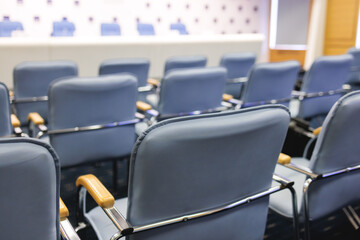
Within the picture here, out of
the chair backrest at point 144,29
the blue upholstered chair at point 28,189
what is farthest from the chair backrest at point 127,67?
the chair backrest at point 144,29

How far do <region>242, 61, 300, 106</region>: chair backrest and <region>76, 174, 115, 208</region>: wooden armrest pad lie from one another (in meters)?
Result: 1.83

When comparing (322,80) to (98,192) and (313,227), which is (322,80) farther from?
(98,192)

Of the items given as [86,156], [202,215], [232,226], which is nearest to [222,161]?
[202,215]

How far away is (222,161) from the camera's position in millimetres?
1103

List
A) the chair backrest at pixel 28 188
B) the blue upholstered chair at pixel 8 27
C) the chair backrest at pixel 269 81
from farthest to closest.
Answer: the blue upholstered chair at pixel 8 27 → the chair backrest at pixel 269 81 → the chair backrest at pixel 28 188

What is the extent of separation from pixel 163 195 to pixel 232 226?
35cm

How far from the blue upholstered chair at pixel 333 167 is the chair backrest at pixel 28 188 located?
3.32 feet

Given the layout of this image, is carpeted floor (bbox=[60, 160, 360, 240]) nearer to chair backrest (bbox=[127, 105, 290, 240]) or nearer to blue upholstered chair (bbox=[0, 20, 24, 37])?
chair backrest (bbox=[127, 105, 290, 240])

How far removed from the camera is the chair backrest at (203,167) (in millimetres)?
992

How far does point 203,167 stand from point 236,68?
336cm

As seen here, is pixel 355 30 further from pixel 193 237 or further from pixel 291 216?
pixel 193 237

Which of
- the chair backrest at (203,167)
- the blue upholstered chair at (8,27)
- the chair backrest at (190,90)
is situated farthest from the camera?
the blue upholstered chair at (8,27)

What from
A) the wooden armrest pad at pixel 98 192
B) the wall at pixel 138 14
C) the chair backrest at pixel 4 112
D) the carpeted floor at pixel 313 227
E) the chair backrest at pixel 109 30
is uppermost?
the wall at pixel 138 14

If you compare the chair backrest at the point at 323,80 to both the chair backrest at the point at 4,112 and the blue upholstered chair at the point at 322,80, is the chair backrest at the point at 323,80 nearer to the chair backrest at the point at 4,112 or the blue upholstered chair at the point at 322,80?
the blue upholstered chair at the point at 322,80
